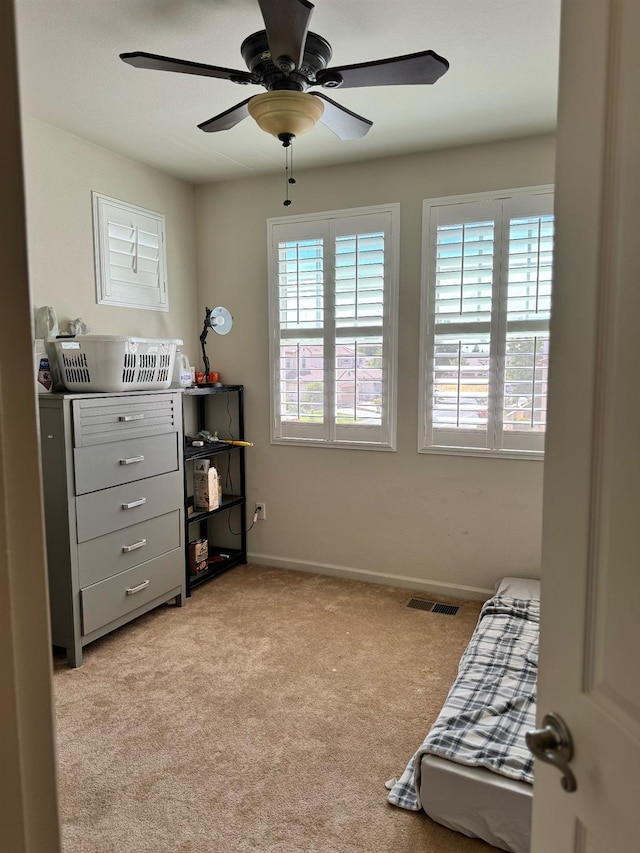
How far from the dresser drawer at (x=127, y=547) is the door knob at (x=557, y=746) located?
2.45 metres

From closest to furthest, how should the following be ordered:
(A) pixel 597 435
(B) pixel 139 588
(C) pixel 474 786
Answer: (A) pixel 597 435 < (C) pixel 474 786 < (B) pixel 139 588

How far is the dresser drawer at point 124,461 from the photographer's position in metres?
2.73

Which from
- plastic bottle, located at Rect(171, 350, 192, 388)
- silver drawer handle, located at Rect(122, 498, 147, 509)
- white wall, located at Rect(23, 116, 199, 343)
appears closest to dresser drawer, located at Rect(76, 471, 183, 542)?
silver drawer handle, located at Rect(122, 498, 147, 509)

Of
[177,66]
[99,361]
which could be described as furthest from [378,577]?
[177,66]

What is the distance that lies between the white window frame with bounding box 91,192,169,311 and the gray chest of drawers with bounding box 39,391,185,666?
0.75m

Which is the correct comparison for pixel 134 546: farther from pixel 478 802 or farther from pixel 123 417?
pixel 478 802

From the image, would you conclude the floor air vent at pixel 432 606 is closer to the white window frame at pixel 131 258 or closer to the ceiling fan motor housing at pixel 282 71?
the white window frame at pixel 131 258

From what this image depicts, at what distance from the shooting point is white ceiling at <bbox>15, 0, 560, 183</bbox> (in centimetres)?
204

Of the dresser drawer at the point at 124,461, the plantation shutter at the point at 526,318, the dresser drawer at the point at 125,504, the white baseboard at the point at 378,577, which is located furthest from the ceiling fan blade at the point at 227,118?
the white baseboard at the point at 378,577

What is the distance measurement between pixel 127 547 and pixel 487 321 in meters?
2.39

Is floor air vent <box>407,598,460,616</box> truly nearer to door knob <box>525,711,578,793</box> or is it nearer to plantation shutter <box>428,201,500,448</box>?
plantation shutter <box>428,201,500,448</box>

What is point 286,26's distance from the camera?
1640 mm

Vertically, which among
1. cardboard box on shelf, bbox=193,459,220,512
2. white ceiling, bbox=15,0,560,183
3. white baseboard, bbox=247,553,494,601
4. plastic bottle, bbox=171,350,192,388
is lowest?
white baseboard, bbox=247,553,494,601

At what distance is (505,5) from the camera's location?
6.53 feet
